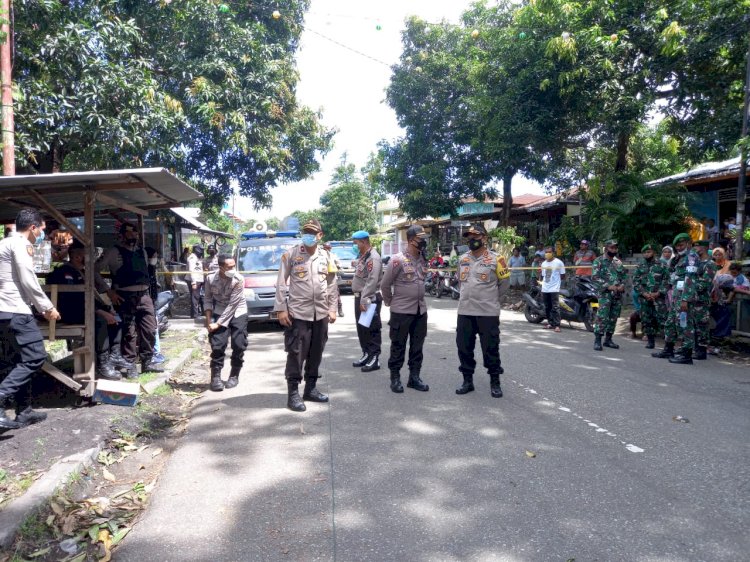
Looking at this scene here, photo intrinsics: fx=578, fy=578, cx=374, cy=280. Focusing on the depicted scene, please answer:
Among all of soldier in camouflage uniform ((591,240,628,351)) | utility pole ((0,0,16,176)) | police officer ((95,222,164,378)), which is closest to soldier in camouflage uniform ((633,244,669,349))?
soldier in camouflage uniform ((591,240,628,351))

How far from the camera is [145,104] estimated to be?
35.1 feet

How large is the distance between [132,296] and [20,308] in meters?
2.39

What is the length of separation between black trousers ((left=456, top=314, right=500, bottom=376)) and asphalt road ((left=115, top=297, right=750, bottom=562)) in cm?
35

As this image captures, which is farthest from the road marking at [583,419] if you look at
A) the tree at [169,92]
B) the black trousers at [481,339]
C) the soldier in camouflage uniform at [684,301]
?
the tree at [169,92]

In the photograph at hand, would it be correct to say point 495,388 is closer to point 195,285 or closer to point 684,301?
point 684,301

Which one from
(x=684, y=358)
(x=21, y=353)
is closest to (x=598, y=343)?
(x=684, y=358)

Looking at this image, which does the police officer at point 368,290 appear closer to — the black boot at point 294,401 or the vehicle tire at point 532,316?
the black boot at point 294,401

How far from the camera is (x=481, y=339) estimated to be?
6.25m

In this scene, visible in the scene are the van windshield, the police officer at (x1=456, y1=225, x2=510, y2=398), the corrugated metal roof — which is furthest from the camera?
the van windshield

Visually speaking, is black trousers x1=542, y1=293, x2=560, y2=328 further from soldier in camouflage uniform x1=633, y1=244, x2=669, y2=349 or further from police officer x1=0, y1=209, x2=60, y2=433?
police officer x1=0, y1=209, x2=60, y2=433

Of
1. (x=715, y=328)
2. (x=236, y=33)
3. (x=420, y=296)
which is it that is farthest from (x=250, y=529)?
(x=236, y=33)

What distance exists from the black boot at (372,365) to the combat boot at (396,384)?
109 cm

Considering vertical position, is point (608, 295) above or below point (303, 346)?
above

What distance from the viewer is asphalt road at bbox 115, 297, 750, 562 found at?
123 inches
